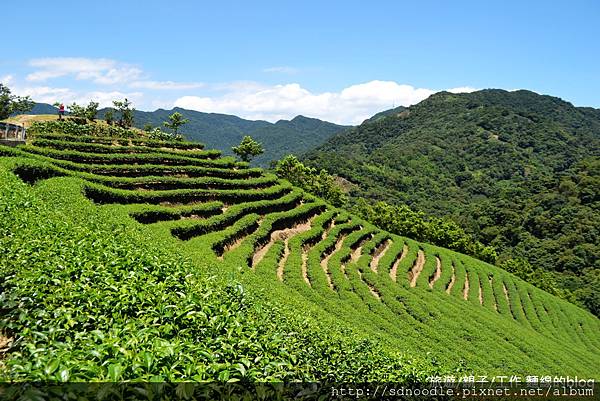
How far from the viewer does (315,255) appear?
29.1 metres

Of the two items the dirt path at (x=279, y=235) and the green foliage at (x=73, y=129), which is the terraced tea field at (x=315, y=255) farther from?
the green foliage at (x=73, y=129)

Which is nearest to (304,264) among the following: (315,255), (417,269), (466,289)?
(315,255)

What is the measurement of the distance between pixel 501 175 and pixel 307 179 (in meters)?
93.9

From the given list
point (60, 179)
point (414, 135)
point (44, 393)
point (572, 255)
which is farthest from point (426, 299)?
point (414, 135)

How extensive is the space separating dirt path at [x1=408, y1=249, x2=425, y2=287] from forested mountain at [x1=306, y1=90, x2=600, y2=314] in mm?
35166

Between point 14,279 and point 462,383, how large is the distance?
8179mm

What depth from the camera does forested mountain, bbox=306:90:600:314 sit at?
251 feet

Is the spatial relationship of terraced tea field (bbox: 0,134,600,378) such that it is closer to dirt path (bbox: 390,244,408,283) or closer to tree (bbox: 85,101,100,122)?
dirt path (bbox: 390,244,408,283)

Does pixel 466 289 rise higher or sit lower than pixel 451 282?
lower

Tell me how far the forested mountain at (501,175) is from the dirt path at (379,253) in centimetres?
3871

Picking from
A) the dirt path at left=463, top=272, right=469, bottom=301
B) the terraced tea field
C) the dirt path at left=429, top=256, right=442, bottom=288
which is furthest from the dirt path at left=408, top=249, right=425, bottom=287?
the dirt path at left=463, top=272, right=469, bottom=301

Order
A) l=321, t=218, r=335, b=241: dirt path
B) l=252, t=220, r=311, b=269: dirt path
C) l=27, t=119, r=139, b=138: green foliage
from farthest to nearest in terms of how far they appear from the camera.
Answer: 1. l=27, t=119, r=139, b=138: green foliage
2. l=321, t=218, r=335, b=241: dirt path
3. l=252, t=220, r=311, b=269: dirt path

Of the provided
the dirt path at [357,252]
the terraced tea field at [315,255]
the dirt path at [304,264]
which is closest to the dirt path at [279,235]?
A: the terraced tea field at [315,255]

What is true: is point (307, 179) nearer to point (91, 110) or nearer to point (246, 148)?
point (246, 148)
